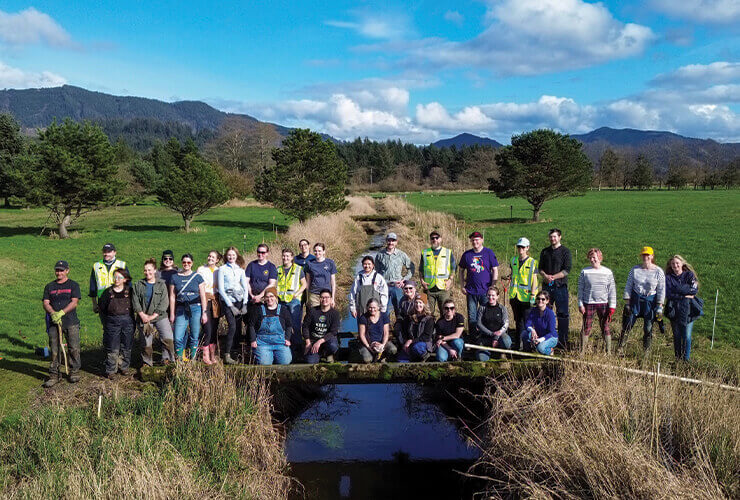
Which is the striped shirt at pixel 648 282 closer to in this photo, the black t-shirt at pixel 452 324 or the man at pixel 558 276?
the man at pixel 558 276

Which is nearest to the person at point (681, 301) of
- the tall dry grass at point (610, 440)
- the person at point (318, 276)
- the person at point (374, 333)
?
the tall dry grass at point (610, 440)

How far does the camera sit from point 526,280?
8.03m

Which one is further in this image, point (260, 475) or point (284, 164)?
point (284, 164)

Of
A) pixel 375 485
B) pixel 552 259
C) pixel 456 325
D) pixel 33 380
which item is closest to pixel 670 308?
pixel 552 259

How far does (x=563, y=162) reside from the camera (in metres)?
33.4

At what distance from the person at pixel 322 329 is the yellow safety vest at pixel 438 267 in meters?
1.82

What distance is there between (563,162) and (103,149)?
2679cm

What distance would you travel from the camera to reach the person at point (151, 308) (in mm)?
7328

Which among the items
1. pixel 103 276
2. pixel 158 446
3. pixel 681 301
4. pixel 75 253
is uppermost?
pixel 103 276

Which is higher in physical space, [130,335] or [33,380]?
[130,335]

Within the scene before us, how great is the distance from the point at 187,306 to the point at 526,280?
5.07 meters

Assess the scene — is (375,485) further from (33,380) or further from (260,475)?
(33,380)

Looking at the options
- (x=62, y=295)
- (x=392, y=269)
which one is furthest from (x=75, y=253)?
(x=392, y=269)

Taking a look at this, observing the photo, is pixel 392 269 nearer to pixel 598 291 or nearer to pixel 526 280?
pixel 526 280
